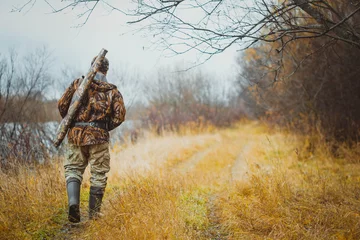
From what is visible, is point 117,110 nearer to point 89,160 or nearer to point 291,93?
point 89,160

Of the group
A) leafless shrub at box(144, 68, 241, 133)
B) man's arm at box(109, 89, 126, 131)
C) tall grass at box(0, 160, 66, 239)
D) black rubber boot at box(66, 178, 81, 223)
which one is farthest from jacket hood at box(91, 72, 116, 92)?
leafless shrub at box(144, 68, 241, 133)

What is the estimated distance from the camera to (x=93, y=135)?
10.9 feet

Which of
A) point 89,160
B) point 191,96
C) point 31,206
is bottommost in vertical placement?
point 31,206

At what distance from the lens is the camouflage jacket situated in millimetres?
3334

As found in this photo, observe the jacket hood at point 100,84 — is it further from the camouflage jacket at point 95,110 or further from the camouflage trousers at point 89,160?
the camouflage trousers at point 89,160

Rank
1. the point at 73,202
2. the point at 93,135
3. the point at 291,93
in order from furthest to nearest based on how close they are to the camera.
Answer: the point at 291,93, the point at 93,135, the point at 73,202

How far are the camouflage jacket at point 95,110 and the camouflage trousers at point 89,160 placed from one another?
13 centimetres

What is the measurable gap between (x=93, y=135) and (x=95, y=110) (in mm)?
343

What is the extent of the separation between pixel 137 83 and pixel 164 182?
25.6 ft

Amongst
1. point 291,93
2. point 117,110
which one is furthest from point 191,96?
point 117,110

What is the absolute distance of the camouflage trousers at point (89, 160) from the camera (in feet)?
11.2

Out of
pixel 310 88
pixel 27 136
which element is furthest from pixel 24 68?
pixel 310 88

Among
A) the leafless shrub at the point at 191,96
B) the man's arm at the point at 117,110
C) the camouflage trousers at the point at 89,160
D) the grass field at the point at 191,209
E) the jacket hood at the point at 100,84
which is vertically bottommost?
the grass field at the point at 191,209

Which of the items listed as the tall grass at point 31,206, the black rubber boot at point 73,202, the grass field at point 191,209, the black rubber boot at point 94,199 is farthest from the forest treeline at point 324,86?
the tall grass at point 31,206
